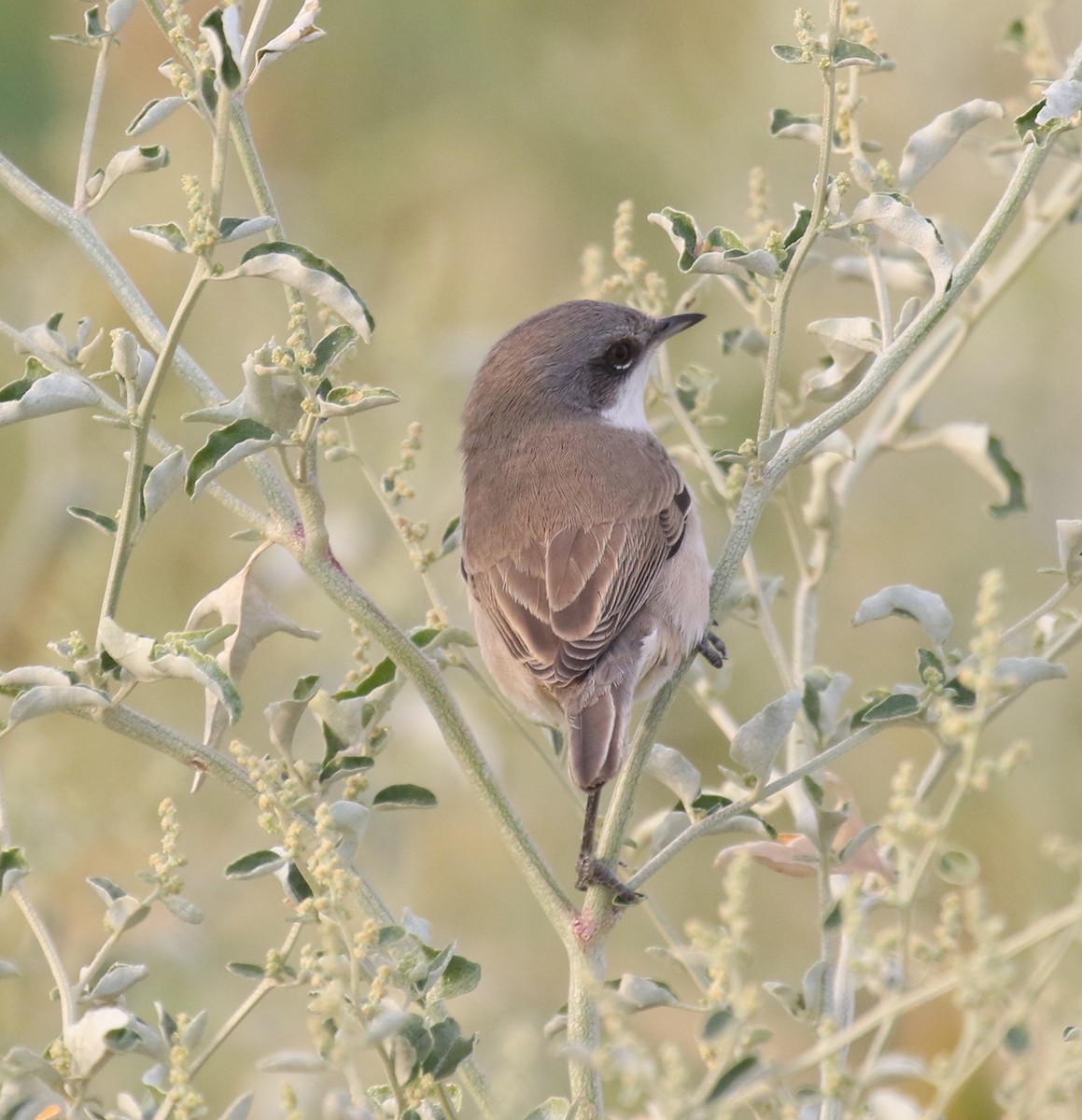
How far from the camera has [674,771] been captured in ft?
8.34

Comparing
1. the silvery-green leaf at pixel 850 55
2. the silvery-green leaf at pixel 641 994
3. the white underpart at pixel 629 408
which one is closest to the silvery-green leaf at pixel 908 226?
the silvery-green leaf at pixel 850 55

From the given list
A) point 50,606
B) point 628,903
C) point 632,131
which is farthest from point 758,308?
point 632,131

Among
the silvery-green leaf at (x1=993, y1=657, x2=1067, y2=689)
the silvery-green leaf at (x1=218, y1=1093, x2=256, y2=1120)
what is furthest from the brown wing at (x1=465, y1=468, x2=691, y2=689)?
the silvery-green leaf at (x1=218, y1=1093, x2=256, y2=1120)

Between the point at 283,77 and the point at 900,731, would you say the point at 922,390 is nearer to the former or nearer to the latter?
the point at 900,731

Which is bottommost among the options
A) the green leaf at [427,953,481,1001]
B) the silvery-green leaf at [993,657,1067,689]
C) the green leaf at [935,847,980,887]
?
the green leaf at [935,847,980,887]

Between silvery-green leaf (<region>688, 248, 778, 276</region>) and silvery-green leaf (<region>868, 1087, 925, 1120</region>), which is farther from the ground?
silvery-green leaf (<region>688, 248, 778, 276</region>)

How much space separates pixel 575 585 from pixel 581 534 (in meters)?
0.21

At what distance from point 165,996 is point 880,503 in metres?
3.34

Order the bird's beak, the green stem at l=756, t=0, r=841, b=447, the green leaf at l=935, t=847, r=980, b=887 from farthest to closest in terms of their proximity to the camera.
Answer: the bird's beak < the green stem at l=756, t=0, r=841, b=447 < the green leaf at l=935, t=847, r=980, b=887

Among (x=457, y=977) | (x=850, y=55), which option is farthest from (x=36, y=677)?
(x=850, y=55)

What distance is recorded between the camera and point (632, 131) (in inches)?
280

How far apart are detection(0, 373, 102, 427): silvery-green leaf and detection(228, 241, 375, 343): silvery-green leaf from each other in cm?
28

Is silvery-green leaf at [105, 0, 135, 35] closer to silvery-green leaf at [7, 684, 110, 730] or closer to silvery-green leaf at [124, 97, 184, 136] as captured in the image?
silvery-green leaf at [124, 97, 184, 136]

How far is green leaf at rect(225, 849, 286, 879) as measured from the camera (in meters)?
2.30
